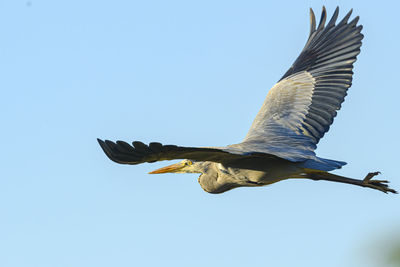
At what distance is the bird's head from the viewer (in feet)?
25.0

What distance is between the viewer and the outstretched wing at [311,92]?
316 inches

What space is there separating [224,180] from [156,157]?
149cm

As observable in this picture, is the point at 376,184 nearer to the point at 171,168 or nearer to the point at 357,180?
the point at 357,180

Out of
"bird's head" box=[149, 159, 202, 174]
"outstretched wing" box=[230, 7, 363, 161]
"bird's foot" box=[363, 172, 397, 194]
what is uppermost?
"outstretched wing" box=[230, 7, 363, 161]

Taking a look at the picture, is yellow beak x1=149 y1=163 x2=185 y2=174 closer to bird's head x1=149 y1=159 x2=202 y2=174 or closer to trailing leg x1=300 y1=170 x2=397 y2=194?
bird's head x1=149 y1=159 x2=202 y2=174

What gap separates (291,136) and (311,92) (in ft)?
3.86

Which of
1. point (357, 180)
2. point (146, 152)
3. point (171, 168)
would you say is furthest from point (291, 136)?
point (146, 152)

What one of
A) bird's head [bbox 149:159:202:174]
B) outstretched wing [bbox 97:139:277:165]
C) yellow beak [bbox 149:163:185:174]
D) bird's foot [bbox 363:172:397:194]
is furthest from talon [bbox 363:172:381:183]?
outstretched wing [bbox 97:139:277:165]

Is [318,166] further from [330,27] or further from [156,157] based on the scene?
[330,27]

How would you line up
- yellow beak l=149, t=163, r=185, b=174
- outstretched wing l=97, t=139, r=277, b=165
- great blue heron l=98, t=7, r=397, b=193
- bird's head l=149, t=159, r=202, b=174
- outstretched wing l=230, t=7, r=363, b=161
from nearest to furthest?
outstretched wing l=97, t=139, r=277, b=165 → great blue heron l=98, t=7, r=397, b=193 → bird's head l=149, t=159, r=202, b=174 → yellow beak l=149, t=163, r=185, b=174 → outstretched wing l=230, t=7, r=363, b=161

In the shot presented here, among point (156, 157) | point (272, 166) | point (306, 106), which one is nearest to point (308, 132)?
point (306, 106)

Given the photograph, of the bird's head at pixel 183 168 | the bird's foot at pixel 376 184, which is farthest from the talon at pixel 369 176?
the bird's head at pixel 183 168

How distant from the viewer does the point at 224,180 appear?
23.9 ft

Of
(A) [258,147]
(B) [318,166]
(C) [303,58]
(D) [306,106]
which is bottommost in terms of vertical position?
(B) [318,166]
